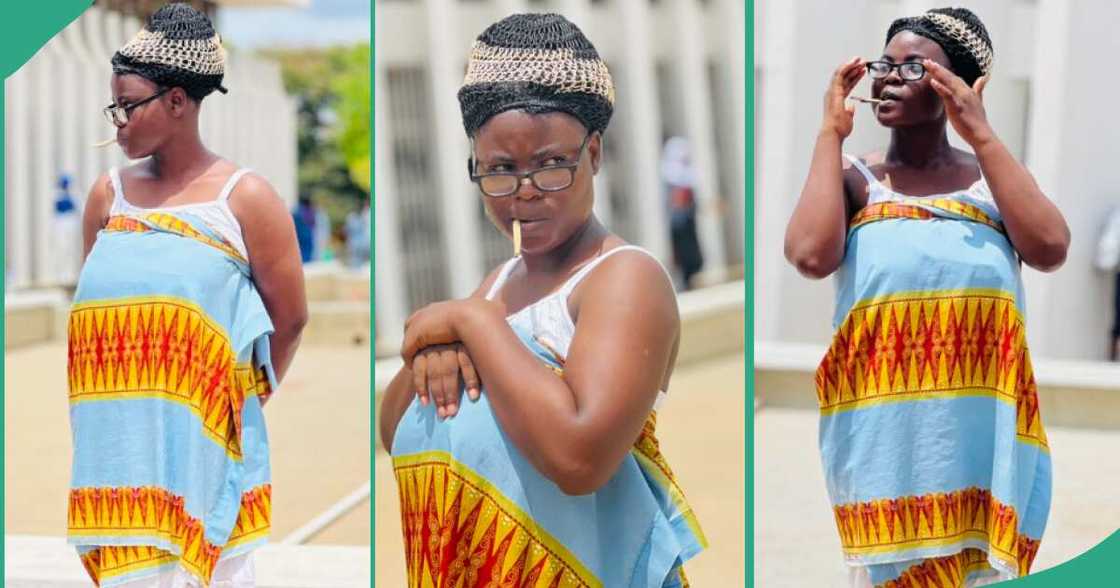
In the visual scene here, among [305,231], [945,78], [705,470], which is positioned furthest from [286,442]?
[305,231]

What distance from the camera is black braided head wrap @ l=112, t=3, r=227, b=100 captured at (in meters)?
3.64

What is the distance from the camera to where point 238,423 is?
3.76 meters

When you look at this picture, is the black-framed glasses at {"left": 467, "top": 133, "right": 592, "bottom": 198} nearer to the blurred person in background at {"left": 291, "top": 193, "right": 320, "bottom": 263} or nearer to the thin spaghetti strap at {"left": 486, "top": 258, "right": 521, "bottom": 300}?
the thin spaghetti strap at {"left": 486, "top": 258, "right": 521, "bottom": 300}

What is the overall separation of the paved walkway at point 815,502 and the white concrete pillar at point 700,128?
7298mm

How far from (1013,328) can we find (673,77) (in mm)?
11018

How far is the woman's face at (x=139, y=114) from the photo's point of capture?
12.0 feet

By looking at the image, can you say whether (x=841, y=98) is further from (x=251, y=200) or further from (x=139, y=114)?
(x=139, y=114)

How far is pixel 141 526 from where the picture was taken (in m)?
3.66

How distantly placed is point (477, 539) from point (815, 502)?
3801 millimetres

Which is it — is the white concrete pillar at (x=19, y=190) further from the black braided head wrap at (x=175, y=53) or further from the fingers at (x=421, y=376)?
the fingers at (x=421, y=376)

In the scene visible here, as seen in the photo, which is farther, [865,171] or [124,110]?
[124,110]

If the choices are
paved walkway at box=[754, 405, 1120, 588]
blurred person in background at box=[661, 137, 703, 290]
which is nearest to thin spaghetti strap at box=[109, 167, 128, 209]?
paved walkway at box=[754, 405, 1120, 588]

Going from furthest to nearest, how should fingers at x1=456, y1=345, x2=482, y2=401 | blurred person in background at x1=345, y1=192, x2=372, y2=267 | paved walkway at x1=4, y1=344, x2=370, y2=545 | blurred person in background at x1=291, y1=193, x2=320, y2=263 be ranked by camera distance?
blurred person in background at x1=345, y1=192, x2=372, y2=267 < blurred person in background at x1=291, y1=193, x2=320, y2=263 < paved walkway at x1=4, y1=344, x2=370, y2=545 < fingers at x1=456, y1=345, x2=482, y2=401

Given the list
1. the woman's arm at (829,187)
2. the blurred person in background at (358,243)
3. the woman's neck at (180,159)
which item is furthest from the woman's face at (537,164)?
the blurred person in background at (358,243)
